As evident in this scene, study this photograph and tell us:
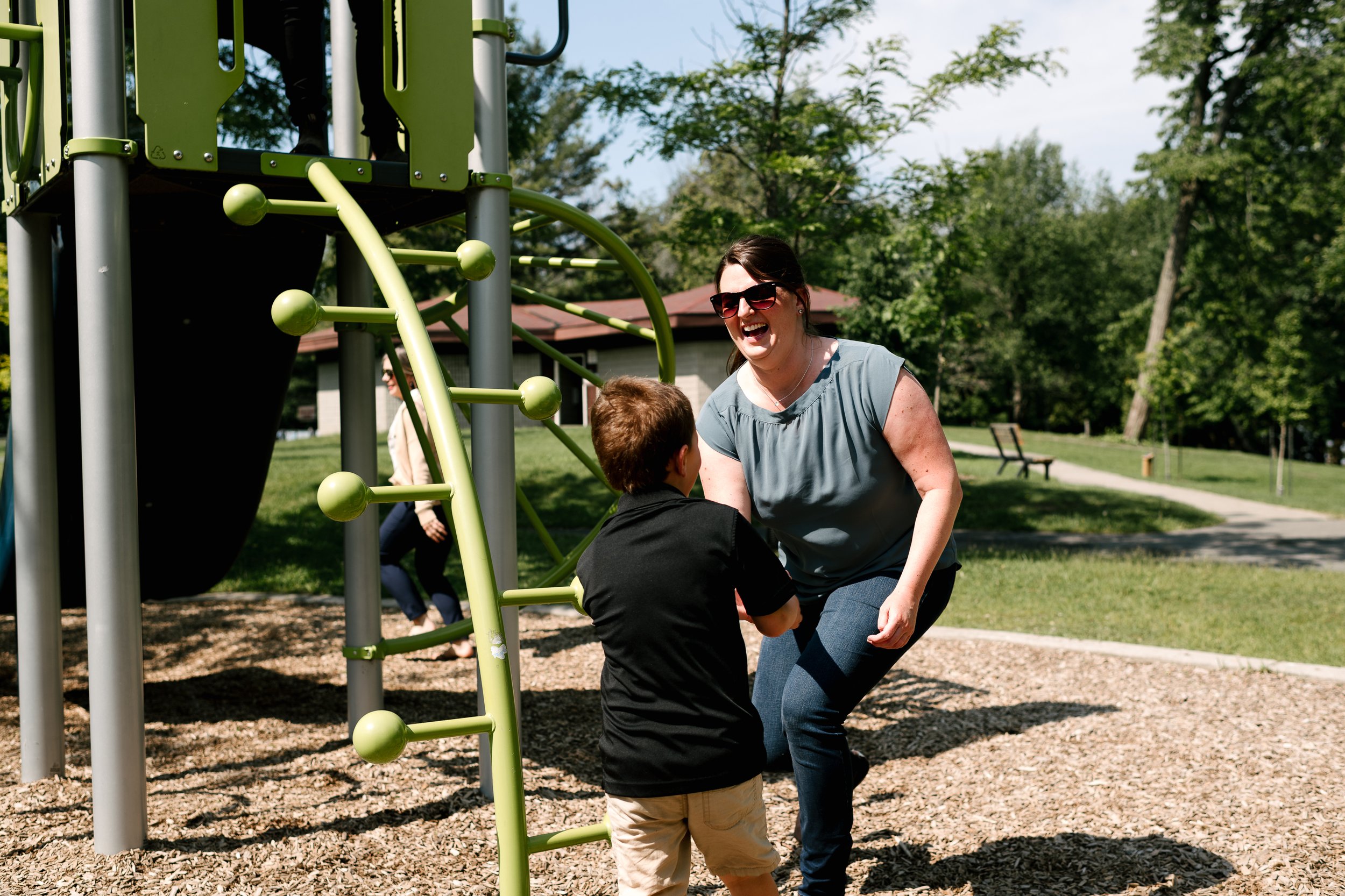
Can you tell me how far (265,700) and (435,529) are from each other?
1096 millimetres

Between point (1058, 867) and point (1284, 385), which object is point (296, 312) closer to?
point (1058, 867)

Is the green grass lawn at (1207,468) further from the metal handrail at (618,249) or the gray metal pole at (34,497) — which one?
the gray metal pole at (34,497)

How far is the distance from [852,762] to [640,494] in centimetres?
121

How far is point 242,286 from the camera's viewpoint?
416 centimetres

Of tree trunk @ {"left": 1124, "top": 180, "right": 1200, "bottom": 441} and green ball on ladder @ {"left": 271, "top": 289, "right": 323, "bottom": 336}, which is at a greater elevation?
tree trunk @ {"left": 1124, "top": 180, "right": 1200, "bottom": 441}

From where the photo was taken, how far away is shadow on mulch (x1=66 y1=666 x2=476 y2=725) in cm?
449

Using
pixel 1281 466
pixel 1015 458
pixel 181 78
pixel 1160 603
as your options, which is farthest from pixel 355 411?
pixel 1281 466

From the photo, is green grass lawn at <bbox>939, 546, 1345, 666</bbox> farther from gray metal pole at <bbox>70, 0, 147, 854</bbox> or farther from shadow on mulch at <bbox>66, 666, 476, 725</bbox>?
gray metal pole at <bbox>70, 0, 147, 854</bbox>

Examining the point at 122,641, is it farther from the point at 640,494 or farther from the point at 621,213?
the point at 621,213

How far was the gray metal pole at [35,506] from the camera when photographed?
11.7 feet

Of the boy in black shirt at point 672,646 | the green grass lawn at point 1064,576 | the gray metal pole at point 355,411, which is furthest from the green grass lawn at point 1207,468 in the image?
the boy in black shirt at point 672,646

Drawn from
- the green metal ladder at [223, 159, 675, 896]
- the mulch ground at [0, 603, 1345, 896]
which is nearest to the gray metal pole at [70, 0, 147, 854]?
the mulch ground at [0, 603, 1345, 896]

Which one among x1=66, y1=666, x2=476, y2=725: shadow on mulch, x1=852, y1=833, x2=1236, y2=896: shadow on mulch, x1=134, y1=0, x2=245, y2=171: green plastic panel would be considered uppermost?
x1=134, y1=0, x2=245, y2=171: green plastic panel

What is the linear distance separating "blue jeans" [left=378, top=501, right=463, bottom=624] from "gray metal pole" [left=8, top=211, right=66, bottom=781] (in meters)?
2.03
